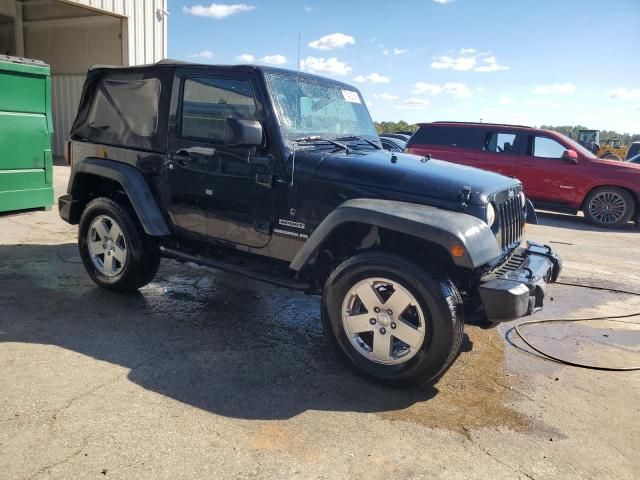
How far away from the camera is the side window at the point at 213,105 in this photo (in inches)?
156

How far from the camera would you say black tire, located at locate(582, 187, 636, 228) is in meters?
10.4

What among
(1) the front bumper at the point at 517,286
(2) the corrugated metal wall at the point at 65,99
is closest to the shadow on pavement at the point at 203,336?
(1) the front bumper at the point at 517,286

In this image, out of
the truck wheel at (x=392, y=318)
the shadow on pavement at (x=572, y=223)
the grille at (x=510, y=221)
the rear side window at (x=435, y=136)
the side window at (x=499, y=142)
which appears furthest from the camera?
the rear side window at (x=435, y=136)

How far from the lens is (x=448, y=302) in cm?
312

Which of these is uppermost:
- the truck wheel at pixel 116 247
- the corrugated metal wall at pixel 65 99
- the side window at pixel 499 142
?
the corrugated metal wall at pixel 65 99

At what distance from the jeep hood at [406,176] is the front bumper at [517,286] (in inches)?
21.5

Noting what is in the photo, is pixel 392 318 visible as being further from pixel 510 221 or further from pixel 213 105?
pixel 213 105

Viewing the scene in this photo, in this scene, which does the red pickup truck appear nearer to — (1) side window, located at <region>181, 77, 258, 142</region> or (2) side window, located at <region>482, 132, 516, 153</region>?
(2) side window, located at <region>482, 132, 516, 153</region>

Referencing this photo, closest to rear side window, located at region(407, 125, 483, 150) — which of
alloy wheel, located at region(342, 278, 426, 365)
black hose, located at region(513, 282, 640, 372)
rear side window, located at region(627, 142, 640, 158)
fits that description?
black hose, located at region(513, 282, 640, 372)

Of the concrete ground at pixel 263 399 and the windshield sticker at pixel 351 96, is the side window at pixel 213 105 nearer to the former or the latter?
the windshield sticker at pixel 351 96

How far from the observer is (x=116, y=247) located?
4.75m

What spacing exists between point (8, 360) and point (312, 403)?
6.80 ft

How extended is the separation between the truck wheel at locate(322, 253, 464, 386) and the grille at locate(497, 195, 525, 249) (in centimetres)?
84

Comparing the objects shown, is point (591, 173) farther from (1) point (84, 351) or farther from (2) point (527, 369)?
(1) point (84, 351)
